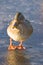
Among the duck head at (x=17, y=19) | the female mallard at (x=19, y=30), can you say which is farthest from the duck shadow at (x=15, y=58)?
the duck head at (x=17, y=19)

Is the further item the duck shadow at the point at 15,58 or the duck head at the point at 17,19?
the duck head at the point at 17,19

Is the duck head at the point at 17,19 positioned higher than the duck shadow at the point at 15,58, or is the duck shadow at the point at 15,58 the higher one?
the duck head at the point at 17,19

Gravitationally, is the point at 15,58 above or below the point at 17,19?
below

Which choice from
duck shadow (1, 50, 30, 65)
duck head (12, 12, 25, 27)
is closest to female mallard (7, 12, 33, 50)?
duck head (12, 12, 25, 27)

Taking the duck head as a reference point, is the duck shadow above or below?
below

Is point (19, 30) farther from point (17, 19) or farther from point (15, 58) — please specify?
point (15, 58)

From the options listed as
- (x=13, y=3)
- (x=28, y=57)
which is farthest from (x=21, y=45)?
(x=13, y=3)

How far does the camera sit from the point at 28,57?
546cm

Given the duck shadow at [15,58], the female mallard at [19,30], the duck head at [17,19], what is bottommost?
the duck shadow at [15,58]

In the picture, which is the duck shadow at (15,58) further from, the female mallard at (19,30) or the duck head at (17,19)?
the duck head at (17,19)

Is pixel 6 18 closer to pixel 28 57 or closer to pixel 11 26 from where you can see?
pixel 11 26

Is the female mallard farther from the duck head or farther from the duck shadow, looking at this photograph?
the duck shadow

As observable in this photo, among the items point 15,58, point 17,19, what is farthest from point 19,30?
point 15,58

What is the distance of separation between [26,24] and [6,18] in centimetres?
148
